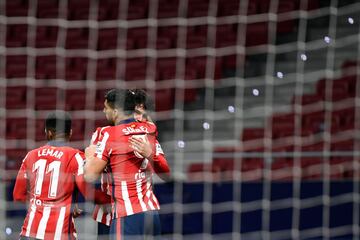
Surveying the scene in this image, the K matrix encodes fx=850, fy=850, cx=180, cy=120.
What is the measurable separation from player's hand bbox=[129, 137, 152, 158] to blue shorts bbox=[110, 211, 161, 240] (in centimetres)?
29

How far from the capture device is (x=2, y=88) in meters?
6.96

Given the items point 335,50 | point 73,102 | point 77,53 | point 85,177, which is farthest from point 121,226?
point 335,50

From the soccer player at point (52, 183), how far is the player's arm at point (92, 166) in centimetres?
22

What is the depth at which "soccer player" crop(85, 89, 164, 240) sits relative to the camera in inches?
158

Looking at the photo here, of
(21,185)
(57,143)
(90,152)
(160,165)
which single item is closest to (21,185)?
(21,185)

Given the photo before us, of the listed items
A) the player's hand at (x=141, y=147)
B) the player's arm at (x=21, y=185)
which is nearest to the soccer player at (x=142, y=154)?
the player's hand at (x=141, y=147)

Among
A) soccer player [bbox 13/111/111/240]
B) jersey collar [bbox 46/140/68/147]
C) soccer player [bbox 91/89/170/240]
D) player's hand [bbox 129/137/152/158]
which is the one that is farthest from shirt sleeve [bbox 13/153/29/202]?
player's hand [bbox 129/137/152/158]

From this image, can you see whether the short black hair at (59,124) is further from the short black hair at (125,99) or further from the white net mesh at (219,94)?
the white net mesh at (219,94)

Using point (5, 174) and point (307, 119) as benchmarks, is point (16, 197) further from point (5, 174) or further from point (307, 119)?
point (307, 119)

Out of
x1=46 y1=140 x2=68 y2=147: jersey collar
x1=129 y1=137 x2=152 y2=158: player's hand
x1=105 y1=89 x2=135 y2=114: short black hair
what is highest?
x1=105 y1=89 x2=135 y2=114: short black hair

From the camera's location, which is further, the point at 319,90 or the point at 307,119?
the point at 319,90

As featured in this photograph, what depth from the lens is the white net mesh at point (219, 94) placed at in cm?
590

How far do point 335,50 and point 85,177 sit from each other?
4.25 m

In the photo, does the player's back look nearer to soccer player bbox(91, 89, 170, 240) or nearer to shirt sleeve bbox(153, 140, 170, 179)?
soccer player bbox(91, 89, 170, 240)
